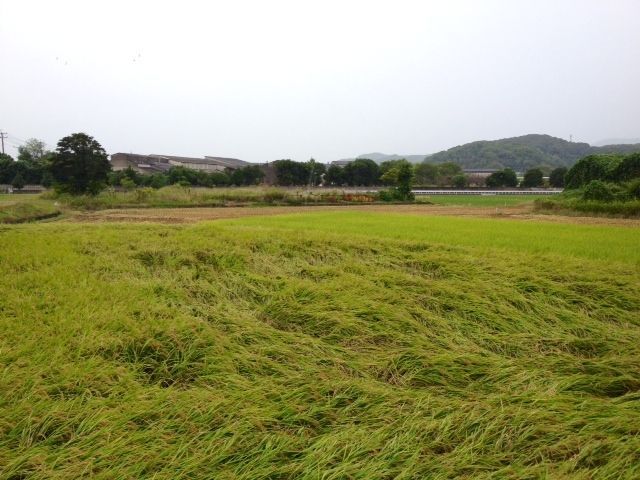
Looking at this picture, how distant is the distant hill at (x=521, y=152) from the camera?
368 ft

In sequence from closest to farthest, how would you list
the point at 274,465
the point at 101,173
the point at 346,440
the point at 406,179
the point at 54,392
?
the point at 274,465 < the point at 346,440 < the point at 54,392 < the point at 101,173 < the point at 406,179

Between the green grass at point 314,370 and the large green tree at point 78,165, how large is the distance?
90.2 feet

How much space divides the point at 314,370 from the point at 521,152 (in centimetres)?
12830

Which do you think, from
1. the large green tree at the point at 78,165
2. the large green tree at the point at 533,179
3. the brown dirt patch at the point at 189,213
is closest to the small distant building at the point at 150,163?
the large green tree at the point at 78,165

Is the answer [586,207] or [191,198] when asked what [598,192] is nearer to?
[586,207]

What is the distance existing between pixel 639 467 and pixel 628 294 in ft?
11.2

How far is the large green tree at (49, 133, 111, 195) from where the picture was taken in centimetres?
2964

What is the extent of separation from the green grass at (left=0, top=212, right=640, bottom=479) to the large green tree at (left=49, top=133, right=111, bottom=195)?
1083 inches

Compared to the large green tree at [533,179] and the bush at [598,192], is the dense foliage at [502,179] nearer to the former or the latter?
the large green tree at [533,179]

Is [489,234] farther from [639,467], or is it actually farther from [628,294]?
[639,467]

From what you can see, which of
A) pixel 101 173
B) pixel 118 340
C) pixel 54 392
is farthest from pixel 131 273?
pixel 101 173

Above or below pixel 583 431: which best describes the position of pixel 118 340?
above

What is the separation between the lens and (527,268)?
567cm

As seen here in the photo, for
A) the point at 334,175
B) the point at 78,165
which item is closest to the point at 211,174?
the point at 334,175
